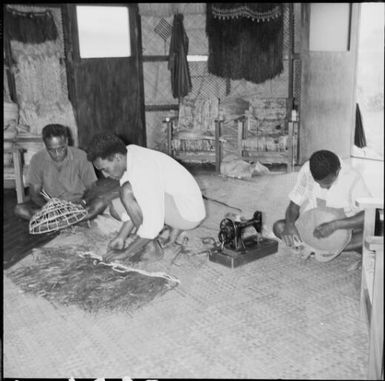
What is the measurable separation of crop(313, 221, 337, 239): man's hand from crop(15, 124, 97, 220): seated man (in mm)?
1896

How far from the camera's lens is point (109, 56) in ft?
20.1

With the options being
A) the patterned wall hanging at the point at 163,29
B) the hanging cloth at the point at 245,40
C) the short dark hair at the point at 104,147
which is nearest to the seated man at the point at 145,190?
the short dark hair at the point at 104,147

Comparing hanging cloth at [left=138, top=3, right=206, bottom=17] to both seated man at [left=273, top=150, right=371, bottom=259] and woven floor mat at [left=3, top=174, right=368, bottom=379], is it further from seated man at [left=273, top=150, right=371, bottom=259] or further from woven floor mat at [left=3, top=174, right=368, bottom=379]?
woven floor mat at [left=3, top=174, right=368, bottom=379]

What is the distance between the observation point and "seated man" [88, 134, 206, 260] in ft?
9.98

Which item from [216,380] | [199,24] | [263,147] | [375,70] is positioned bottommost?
[216,380]

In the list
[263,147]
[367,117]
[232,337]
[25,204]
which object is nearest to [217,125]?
[263,147]

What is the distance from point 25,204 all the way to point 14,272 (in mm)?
1117

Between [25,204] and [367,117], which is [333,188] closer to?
[25,204]

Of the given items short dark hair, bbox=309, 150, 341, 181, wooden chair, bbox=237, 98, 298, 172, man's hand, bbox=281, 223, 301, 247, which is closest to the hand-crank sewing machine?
Result: man's hand, bbox=281, 223, 301, 247

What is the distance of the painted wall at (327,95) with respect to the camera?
19.2 ft

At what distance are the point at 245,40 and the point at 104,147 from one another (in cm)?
406

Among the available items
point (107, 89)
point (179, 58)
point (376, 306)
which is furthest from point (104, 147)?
point (179, 58)

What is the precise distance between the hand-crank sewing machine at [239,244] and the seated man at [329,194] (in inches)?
6.8

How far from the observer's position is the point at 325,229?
10.1 ft
